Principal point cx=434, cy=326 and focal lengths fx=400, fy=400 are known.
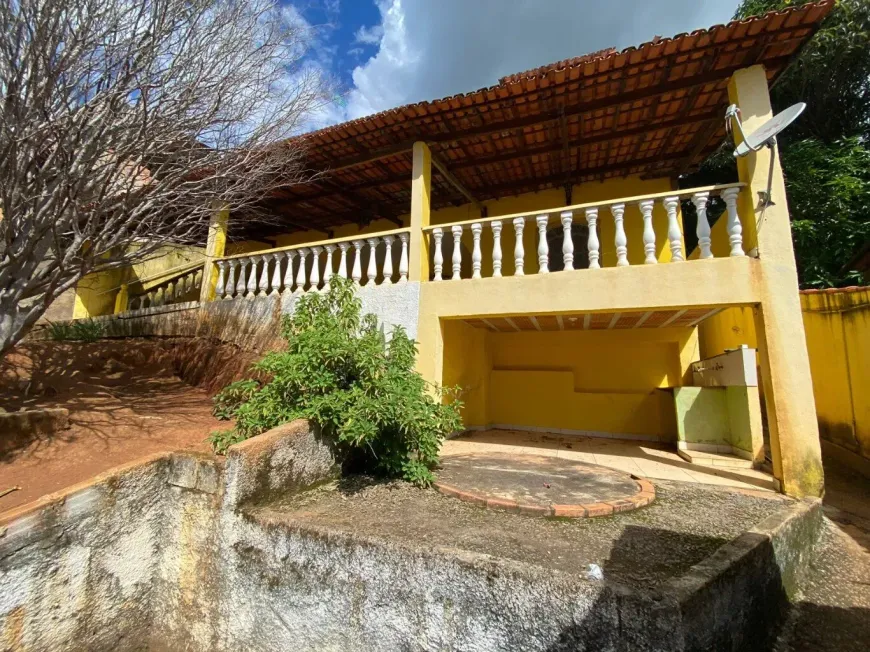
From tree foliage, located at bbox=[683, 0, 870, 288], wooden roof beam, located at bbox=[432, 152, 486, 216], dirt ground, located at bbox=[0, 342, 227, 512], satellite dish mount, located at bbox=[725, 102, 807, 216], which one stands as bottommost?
dirt ground, located at bbox=[0, 342, 227, 512]

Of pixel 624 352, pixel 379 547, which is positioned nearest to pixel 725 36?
pixel 624 352

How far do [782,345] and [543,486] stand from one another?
2723mm

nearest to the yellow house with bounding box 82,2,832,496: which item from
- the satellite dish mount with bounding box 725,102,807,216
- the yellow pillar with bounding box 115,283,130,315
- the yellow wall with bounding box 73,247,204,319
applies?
the satellite dish mount with bounding box 725,102,807,216

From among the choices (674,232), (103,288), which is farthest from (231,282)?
(674,232)

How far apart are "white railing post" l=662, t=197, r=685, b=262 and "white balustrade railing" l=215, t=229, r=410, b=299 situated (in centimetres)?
325

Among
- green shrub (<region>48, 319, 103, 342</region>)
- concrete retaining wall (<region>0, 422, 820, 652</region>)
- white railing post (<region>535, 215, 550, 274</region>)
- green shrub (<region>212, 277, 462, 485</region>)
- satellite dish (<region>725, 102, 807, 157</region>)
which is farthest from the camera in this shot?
green shrub (<region>48, 319, 103, 342</region>)

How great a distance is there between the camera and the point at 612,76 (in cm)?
466

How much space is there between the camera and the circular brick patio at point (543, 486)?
3.10 meters

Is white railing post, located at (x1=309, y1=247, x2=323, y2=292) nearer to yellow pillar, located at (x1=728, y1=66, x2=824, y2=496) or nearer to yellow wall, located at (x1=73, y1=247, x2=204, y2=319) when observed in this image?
yellow wall, located at (x1=73, y1=247, x2=204, y2=319)

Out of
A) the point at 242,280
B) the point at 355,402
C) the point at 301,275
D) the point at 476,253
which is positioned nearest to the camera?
the point at 355,402

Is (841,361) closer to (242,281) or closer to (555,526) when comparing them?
(555,526)

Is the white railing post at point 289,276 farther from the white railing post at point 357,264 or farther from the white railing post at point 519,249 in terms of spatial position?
the white railing post at point 519,249

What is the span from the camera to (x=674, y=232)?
177 inches

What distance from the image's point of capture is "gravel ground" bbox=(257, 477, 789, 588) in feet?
7.47
